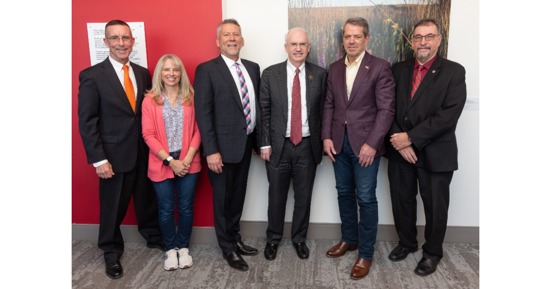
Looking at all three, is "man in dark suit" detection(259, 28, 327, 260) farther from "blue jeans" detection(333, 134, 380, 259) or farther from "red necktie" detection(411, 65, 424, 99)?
"red necktie" detection(411, 65, 424, 99)

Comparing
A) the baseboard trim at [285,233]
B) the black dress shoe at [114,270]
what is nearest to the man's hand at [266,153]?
the baseboard trim at [285,233]

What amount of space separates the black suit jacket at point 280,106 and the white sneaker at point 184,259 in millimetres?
960

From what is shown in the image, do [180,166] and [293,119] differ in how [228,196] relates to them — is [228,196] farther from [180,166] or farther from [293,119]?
[293,119]

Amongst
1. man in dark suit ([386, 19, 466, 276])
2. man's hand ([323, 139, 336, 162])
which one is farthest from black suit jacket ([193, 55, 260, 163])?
man in dark suit ([386, 19, 466, 276])

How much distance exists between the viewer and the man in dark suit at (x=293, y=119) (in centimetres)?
284

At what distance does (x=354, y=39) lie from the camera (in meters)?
2.73

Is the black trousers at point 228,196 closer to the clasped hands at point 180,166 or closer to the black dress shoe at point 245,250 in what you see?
the black dress shoe at point 245,250

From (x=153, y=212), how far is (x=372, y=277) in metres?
1.81

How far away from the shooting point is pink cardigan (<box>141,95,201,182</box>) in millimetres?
2752

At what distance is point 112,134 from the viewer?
2.77 meters

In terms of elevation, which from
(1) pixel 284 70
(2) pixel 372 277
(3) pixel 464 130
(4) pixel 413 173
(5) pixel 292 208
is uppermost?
(1) pixel 284 70

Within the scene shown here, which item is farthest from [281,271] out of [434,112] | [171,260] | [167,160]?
[434,112]
